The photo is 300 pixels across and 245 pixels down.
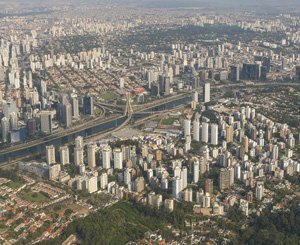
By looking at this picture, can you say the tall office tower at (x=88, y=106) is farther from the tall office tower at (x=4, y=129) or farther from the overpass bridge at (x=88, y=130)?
the tall office tower at (x=4, y=129)

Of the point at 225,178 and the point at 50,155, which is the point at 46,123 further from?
the point at 225,178

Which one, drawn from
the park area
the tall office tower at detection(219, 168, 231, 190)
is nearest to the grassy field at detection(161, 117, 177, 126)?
the tall office tower at detection(219, 168, 231, 190)

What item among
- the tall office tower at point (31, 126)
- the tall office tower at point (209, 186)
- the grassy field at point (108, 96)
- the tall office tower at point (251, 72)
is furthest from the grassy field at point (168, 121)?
the tall office tower at point (251, 72)

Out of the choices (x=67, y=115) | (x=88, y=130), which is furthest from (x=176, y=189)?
(x=67, y=115)

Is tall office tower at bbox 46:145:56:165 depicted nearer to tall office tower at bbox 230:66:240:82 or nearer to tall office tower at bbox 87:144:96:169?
tall office tower at bbox 87:144:96:169

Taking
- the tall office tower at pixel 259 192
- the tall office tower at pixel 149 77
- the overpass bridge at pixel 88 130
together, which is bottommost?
the overpass bridge at pixel 88 130

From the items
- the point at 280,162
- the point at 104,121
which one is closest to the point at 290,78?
the point at 104,121
